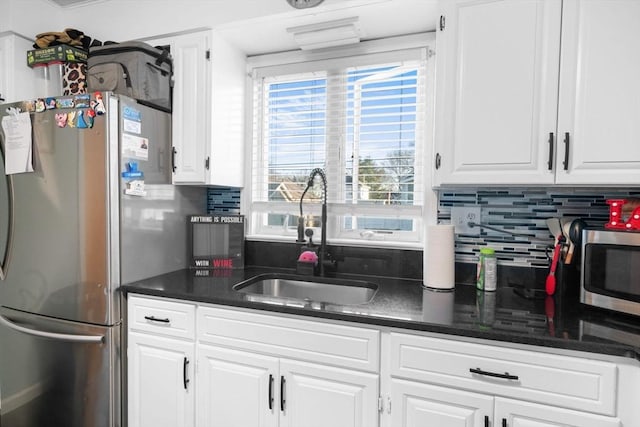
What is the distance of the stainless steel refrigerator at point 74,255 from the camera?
1.58 metres

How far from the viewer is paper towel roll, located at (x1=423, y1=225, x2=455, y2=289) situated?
5.32 ft

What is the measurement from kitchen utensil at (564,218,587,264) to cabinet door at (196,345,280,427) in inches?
51.2

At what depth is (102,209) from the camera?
1563mm

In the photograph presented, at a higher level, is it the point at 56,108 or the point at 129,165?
the point at 56,108

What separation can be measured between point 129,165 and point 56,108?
42 centimetres

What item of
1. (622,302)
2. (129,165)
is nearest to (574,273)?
(622,302)

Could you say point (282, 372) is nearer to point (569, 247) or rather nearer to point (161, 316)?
point (161, 316)

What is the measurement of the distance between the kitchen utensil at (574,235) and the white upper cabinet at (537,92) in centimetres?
24

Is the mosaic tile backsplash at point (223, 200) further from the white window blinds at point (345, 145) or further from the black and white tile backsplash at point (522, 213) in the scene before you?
the black and white tile backsplash at point (522, 213)

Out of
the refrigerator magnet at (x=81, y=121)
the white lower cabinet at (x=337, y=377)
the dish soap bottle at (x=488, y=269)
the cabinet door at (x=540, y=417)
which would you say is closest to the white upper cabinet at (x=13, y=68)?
the refrigerator magnet at (x=81, y=121)

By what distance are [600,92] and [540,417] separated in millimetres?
1138

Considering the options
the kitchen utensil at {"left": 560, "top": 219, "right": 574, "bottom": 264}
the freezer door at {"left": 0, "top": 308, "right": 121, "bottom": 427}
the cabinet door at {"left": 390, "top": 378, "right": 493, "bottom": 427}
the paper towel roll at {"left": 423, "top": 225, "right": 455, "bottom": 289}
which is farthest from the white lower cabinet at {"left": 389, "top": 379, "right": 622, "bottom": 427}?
the freezer door at {"left": 0, "top": 308, "right": 121, "bottom": 427}

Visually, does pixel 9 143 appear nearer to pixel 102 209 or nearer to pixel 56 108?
pixel 56 108

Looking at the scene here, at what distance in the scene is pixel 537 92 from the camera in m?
1.36
